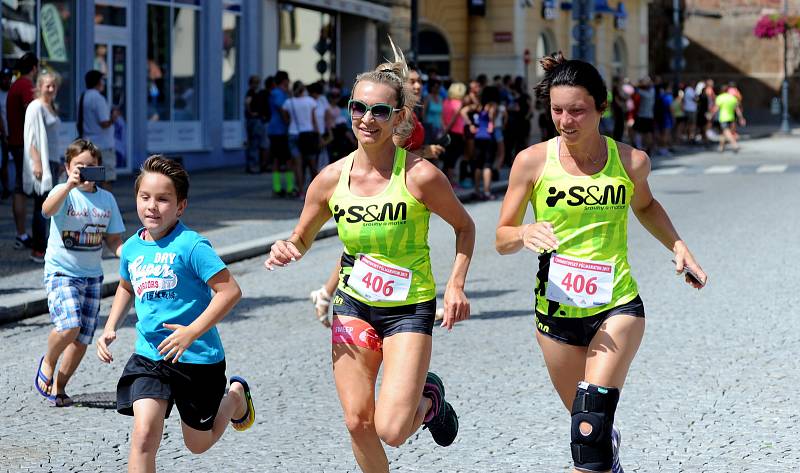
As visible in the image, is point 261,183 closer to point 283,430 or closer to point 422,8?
point 283,430

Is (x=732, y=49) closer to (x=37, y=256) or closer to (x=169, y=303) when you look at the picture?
(x=37, y=256)

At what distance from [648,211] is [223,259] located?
862 centimetres

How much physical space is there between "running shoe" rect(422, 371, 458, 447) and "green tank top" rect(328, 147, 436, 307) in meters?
0.42

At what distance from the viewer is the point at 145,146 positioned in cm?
2550

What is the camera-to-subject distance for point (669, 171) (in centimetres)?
2939

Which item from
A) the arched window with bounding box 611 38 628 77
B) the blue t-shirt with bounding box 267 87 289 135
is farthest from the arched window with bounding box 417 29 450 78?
the blue t-shirt with bounding box 267 87 289 135

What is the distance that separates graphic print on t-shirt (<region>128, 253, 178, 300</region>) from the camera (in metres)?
5.18

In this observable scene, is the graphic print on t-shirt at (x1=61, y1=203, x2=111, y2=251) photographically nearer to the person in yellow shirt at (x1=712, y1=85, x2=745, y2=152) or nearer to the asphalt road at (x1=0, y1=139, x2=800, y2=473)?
the asphalt road at (x1=0, y1=139, x2=800, y2=473)

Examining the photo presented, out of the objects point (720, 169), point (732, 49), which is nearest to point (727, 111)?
point (720, 169)

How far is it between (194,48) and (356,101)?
2319 cm

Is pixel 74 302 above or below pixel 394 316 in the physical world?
below

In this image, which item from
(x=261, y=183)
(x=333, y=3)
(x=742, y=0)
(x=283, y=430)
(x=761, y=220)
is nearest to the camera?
(x=283, y=430)

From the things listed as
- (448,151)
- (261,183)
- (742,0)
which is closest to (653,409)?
(448,151)

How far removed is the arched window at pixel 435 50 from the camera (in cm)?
4834
